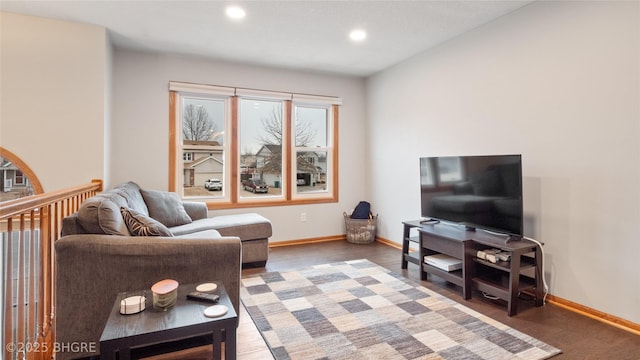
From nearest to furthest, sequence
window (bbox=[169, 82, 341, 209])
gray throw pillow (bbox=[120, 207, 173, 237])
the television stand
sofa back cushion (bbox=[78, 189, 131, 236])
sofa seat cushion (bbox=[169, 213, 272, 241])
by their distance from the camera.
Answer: sofa back cushion (bbox=[78, 189, 131, 236]), gray throw pillow (bbox=[120, 207, 173, 237]), the television stand, sofa seat cushion (bbox=[169, 213, 272, 241]), window (bbox=[169, 82, 341, 209])

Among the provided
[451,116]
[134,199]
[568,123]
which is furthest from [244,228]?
[568,123]

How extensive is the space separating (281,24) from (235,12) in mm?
460

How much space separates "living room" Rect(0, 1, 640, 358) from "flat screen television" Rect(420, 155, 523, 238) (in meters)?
0.38

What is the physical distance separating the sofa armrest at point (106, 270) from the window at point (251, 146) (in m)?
2.41

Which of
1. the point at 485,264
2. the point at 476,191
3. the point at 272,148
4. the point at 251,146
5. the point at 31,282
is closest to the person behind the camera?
the point at 31,282

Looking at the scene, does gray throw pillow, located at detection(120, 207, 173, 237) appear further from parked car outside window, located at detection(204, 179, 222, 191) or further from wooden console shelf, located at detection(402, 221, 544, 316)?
wooden console shelf, located at detection(402, 221, 544, 316)

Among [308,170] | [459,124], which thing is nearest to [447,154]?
[459,124]

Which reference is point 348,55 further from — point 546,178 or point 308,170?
point 546,178

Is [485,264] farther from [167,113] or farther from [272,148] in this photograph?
[167,113]

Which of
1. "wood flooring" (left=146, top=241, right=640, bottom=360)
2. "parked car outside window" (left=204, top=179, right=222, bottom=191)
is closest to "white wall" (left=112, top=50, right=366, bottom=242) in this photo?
"parked car outside window" (left=204, top=179, right=222, bottom=191)

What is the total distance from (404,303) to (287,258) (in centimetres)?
173

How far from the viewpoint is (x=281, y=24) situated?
3248 mm

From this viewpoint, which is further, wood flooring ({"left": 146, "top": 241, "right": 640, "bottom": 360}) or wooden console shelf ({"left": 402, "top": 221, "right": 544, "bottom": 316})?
wooden console shelf ({"left": 402, "top": 221, "right": 544, "bottom": 316})

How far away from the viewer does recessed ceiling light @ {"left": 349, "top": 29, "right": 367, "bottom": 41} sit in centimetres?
342
